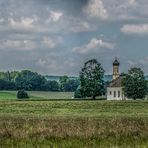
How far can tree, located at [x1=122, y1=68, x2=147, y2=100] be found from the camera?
144500 millimetres

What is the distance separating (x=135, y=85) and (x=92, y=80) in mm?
11876

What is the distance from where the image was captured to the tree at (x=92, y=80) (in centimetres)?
14550

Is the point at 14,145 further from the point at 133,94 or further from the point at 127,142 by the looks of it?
the point at 133,94

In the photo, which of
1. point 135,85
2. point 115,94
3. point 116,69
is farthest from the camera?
point 116,69

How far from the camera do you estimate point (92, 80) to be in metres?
147

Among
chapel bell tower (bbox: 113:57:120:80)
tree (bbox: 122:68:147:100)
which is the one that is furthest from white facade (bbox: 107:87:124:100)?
tree (bbox: 122:68:147:100)

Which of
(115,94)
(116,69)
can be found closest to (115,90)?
(115,94)

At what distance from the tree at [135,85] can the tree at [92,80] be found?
269 inches

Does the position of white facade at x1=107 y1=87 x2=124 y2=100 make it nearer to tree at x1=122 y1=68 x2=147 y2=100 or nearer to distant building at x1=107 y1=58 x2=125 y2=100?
distant building at x1=107 y1=58 x2=125 y2=100

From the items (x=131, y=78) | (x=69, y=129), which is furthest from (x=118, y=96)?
(x=69, y=129)

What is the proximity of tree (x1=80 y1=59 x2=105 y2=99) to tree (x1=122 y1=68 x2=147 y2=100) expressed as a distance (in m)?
6.83

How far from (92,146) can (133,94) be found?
404 feet

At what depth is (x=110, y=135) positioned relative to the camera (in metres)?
27.1

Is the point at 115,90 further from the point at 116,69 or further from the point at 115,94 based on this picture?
the point at 116,69
